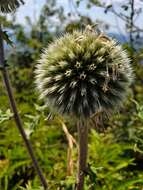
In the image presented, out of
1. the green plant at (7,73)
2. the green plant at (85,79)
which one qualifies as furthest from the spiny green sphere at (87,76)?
the green plant at (7,73)

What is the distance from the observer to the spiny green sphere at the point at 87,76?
2404mm

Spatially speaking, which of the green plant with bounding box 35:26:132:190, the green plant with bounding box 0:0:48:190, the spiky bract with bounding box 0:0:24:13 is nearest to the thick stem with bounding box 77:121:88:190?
the green plant with bounding box 35:26:132:190

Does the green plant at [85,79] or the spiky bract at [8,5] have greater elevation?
the spiky bract at [8,5]

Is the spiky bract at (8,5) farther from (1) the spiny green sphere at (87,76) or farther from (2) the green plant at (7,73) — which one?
(1) the spiny green sphere at (87,76)

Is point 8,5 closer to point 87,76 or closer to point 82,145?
point 87,76

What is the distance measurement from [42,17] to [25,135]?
393 inches

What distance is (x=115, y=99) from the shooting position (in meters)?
2.48

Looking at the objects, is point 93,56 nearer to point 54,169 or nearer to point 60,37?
point 60,37

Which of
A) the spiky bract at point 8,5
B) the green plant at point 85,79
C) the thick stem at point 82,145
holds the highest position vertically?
the spiky bract at point 8,5

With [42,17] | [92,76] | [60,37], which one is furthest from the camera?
[42,17]

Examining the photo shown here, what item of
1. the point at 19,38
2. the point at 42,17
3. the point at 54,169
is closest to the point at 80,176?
the point at 54,169

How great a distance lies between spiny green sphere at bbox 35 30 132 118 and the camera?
240cm

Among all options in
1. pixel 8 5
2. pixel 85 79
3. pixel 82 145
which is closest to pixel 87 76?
pixel 85 79

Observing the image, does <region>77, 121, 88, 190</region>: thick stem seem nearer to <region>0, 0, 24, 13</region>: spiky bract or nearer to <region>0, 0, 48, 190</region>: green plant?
<region>0, 0, 48, 190</region>: green plant
